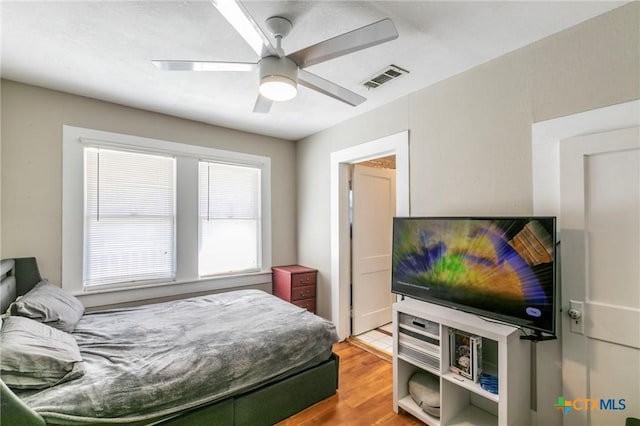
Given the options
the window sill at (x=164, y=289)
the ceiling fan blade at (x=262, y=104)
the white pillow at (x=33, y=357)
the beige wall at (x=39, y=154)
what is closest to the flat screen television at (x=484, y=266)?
the ceiling fan blade at (x=262, y=104)

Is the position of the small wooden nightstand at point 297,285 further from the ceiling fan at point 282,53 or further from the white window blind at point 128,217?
the ceiling fan at point 282,53

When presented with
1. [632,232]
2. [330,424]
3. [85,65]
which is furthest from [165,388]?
[632,232]

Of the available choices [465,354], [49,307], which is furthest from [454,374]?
[49,307]

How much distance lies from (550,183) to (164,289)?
355cm

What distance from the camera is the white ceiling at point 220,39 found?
1.55 m

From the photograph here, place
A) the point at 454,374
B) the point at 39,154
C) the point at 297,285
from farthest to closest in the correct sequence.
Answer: the point at 297,285, the point at 39,154, the point at 454,374

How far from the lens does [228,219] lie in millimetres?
3594

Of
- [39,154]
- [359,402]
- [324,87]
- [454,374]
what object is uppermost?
[324,87]

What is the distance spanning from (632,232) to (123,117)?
406 centimetres

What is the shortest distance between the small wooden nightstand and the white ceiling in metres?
2.08

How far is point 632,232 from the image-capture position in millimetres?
1521

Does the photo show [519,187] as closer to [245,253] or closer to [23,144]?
[245,253]

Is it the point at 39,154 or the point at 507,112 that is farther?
the point at 39,154

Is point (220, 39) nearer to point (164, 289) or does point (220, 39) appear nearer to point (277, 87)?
point (277, 87)
